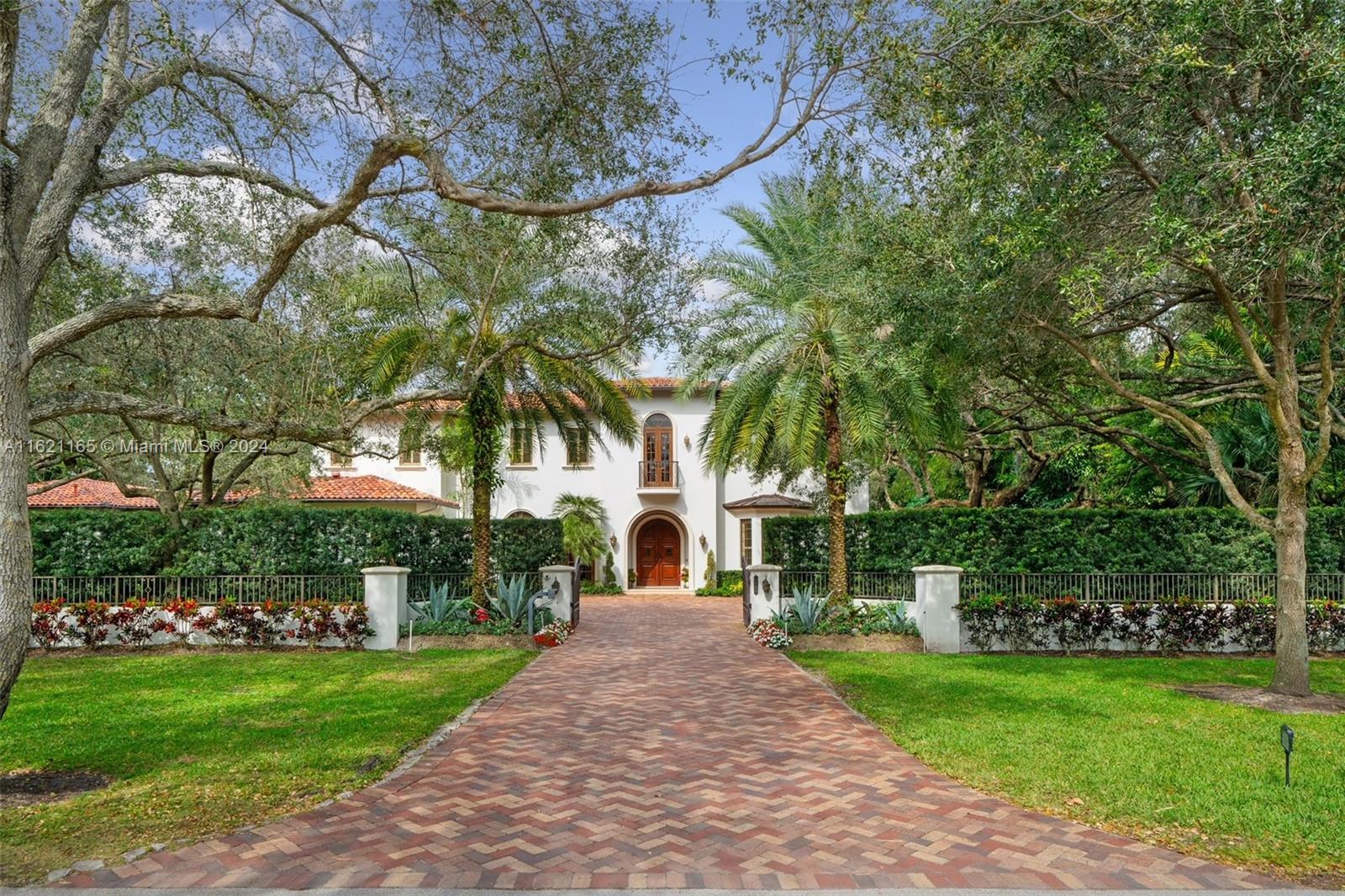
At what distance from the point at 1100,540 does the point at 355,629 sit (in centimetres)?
1391

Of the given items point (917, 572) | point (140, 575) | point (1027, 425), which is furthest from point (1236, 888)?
point (140, 575)

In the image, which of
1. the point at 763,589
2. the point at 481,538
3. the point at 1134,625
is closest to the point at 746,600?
the point at 763,589

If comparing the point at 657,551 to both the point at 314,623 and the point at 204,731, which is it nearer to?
the point at 314,623

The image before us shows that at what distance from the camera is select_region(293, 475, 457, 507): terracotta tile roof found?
2755 cm

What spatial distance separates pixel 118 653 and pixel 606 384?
10.0 meters

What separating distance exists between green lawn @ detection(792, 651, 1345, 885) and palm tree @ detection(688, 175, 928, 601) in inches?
180

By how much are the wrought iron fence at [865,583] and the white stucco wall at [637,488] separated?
12800 mm

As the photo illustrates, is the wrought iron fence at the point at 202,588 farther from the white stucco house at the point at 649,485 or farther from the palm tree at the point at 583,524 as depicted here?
the white stucco house at the point at 649,485

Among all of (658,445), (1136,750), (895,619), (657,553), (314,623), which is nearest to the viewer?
(1136,750)

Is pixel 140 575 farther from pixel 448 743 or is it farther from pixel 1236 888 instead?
pixel 1236 888

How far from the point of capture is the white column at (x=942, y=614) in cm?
1463

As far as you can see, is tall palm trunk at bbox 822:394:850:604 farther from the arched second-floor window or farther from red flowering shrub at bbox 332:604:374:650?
the arched second-floor window

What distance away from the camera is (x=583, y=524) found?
2878cm

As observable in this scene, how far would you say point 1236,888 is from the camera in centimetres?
459
